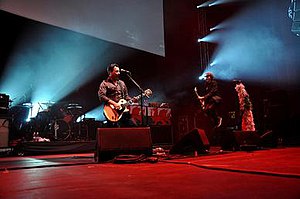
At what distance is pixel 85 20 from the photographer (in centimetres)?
855

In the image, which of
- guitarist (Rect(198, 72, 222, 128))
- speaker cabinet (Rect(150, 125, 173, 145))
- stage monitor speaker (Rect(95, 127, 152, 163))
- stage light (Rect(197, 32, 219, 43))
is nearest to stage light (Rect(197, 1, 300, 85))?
stage light (Rect(197, 32, 219, 43))

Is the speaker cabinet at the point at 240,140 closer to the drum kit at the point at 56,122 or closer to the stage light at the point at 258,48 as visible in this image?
the stage light at the point at 258,48

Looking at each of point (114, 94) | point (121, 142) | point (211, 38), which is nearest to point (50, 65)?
point (211, 38)

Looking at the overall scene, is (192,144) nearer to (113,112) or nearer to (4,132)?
(113,112)

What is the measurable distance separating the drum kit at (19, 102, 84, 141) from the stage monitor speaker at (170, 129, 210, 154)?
4.90 metres

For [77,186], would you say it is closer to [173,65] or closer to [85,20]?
[85,20]

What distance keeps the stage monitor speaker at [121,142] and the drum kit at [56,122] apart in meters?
A: 4.79

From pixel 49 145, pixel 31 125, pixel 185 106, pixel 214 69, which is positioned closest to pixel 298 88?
pixel 214 69

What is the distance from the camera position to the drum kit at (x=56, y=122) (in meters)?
8.28

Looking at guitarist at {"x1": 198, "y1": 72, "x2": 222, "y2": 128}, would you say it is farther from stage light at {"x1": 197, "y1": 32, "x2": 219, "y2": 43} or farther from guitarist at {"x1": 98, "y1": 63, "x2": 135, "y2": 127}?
stage light at {"x1": 197, "y1": 32, "x2": 219, "y2": 43}

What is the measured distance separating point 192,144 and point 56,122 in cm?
525

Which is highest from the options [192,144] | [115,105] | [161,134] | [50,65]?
[50,65]

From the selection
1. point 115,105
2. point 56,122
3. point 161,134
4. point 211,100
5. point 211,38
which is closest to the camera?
point 115,105

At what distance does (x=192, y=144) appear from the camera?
491 centimetres
